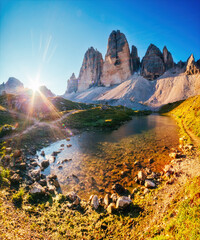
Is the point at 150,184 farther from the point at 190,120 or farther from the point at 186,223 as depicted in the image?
the point at 190,120

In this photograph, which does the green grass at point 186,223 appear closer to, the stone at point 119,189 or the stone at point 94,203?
the stone at point 119,189

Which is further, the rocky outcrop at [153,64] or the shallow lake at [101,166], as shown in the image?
the rocky outcrop at [153,64]

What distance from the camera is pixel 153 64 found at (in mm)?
157875

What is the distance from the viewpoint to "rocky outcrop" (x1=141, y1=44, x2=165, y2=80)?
156038 mm

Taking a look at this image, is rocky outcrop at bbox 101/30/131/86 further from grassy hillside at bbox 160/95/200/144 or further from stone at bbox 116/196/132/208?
stone at bbox 116/196/132/208

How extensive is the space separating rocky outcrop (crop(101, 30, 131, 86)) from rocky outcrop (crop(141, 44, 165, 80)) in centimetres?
2450

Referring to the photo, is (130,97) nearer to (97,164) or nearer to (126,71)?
(126,71)

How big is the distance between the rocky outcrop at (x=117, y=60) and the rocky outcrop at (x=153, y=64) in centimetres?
2450

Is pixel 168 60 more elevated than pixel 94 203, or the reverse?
pixel 168 60

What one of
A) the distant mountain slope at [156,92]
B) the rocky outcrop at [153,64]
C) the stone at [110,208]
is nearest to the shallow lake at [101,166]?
the stone at [110,208]

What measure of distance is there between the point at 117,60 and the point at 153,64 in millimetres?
54662

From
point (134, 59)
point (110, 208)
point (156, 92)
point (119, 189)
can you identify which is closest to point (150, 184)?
point (119, 189)

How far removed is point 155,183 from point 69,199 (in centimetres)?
675

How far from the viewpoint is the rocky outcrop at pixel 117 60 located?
17162 cm
